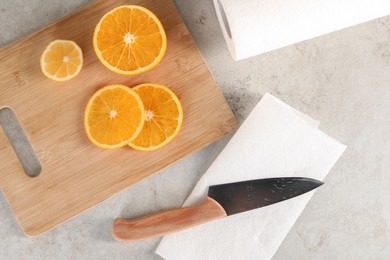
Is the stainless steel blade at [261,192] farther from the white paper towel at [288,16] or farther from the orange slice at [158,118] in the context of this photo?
the white paper towel at [288,16]

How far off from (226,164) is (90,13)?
381 millimetres

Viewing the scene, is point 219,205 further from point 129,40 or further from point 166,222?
point 129,40

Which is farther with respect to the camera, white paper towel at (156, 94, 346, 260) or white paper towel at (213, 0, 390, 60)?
white paper towel at (156, 94, 346, 260)

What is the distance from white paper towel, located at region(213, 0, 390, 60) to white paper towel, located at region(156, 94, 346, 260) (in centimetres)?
16

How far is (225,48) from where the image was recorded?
0.92 meters

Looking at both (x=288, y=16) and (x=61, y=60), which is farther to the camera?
(x=61, y=60)

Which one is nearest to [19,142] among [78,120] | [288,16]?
[78,120]

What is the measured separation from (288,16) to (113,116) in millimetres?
340

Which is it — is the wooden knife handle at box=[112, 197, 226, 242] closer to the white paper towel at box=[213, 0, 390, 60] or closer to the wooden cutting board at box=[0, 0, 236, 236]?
the wooden cutting board at box=[0, 0, 236, 236]

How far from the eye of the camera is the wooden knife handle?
875mm

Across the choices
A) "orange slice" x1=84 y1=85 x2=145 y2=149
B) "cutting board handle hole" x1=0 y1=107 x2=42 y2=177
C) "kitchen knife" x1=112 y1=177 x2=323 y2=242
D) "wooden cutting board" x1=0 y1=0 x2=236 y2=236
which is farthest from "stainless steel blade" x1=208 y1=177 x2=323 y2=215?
"cutting board handle hole" x1=0 y1=107 x2=42 y2=177

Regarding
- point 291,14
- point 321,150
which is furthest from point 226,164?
point 291,14

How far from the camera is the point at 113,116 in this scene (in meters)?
0.83

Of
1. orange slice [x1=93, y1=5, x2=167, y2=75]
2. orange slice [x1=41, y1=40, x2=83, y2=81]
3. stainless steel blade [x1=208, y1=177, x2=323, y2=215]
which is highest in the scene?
orange slice [x1=93, y1=5, x2=167, y2=75]
